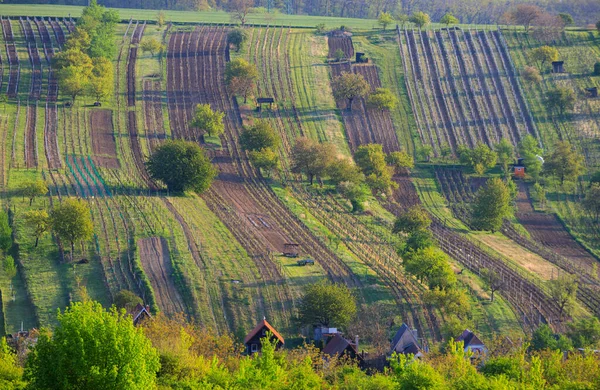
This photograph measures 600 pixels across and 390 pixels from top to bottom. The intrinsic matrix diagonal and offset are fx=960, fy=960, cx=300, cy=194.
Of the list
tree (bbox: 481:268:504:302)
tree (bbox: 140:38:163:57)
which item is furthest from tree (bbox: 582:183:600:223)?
tree (bbox: 140:38:163:57)

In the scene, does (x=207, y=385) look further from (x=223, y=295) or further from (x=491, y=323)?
(x=491, y=323)

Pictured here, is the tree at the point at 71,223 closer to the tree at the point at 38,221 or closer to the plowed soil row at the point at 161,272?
the tree at the point at 38,221

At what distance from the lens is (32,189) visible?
95.8 m

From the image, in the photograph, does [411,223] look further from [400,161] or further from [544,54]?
[544,54]

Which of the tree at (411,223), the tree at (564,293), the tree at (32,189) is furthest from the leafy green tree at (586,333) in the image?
the tree at (32,189)

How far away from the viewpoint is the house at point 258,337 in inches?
2879

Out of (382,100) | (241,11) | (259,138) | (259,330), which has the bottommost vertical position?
(259,330)

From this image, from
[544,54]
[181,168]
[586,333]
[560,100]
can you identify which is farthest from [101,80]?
[586,333]

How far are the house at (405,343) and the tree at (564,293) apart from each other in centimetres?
1840

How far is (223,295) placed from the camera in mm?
81562

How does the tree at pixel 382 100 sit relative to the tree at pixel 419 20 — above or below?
below

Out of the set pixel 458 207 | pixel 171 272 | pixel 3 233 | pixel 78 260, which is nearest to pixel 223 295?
pixel 171 272

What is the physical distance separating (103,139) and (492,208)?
49.4 meters

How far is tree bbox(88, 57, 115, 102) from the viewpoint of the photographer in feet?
438
